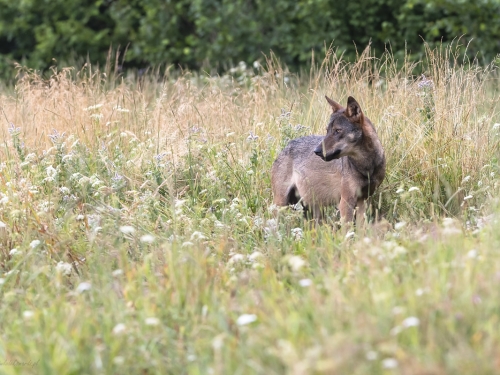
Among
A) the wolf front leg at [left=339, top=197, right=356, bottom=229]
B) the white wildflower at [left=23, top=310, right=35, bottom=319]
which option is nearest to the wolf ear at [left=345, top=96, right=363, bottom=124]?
the wolf front leg at [left=339, top=197, right=356, bottom=229]

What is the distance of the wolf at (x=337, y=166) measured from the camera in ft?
21.3

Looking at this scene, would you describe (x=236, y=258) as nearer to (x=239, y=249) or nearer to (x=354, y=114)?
(x=239, y=249)

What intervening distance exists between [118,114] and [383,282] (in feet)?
19.3

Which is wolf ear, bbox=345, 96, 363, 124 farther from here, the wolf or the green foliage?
the green foliage

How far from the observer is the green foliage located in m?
13.7

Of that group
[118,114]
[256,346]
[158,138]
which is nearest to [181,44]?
[118,114]

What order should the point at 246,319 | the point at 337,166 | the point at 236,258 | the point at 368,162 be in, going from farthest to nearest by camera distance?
the point at 337,166 < the point at 368,162 < the point at 236,258 < the point at 246,319

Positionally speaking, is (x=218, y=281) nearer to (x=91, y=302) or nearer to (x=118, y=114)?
(x=91, y=302)

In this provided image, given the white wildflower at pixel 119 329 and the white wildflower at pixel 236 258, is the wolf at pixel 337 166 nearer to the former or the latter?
the white wildflower at pixel 236 258

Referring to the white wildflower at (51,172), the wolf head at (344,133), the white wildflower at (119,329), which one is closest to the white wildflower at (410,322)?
the white wildflower at (119,329)

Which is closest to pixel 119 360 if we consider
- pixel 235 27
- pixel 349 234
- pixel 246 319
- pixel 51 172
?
pixel 246 319

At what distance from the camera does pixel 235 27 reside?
1569 centimetres

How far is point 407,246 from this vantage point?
4.75 metres

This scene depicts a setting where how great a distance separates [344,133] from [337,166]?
53 cm
